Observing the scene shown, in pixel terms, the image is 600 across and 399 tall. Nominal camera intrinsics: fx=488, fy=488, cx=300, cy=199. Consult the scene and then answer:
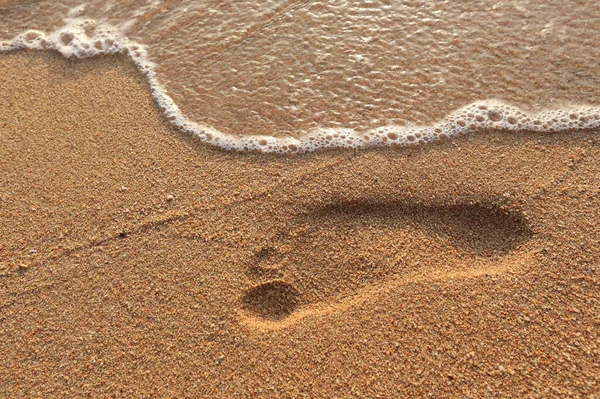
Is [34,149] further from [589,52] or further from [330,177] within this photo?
[589,52]

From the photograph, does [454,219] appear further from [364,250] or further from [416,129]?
[416,129]

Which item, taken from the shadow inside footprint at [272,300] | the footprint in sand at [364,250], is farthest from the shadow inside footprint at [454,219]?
the shadow inside footprint at [272,300]

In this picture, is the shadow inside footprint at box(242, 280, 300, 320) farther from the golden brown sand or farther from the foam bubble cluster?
the foam bubble cluster

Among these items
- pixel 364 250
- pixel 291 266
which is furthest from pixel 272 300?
pixel 364 250

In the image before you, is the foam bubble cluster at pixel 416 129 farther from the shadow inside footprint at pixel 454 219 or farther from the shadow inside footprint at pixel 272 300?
the shadow inside footprint at pixel 272 300

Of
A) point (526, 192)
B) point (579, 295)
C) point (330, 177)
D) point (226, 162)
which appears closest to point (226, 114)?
point (226, 162)

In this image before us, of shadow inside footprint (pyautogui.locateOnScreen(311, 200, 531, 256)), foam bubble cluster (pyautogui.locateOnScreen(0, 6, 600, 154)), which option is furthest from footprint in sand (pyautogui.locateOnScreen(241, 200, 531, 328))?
foam bubble cluster (pyautogui.locateOnScreen(0, 6, 600, 154))

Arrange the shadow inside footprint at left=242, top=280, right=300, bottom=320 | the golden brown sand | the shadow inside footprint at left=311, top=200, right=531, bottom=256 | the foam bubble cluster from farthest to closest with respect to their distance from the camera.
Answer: the foam bubble cluster
the shadow inside footprint at left=311, top=200, right=531, bottom=256
the shadow inside footprint at left=242, top=280, right=300, bottom=320
the golden brown sand
